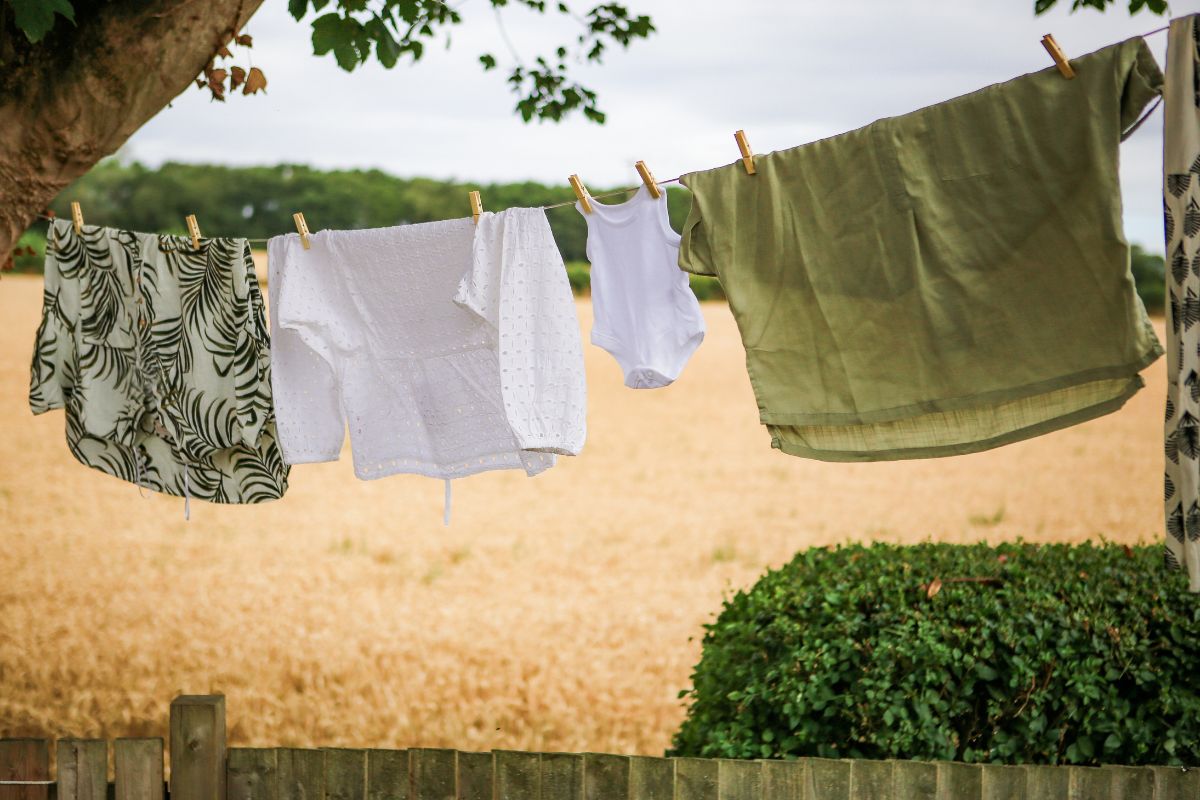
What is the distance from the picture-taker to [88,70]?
2.54m

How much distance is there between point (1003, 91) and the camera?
1952 mm

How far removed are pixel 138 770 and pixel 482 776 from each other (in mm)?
696

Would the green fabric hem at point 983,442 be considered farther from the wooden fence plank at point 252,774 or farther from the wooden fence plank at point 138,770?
the wooden fence plank at point 138,770

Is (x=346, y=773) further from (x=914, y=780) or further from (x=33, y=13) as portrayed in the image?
(x=33, y=13)

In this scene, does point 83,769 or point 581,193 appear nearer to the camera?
point 83,769

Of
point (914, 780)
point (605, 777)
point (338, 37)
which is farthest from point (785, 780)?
point (338, 37)

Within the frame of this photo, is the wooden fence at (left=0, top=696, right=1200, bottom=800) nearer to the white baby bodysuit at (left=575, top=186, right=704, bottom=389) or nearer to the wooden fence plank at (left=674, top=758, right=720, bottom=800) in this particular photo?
the wooden fence plank at (left=674, top=758, right=720, bottom=800)

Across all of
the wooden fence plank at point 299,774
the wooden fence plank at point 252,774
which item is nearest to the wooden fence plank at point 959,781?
the wooden fence plank at point 299,774

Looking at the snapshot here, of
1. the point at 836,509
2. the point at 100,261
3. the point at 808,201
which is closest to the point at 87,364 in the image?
the point at 100,261

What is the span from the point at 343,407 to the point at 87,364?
85 cm

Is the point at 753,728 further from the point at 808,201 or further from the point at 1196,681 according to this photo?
the point at 808,201

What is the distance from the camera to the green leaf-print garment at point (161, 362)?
2.74m

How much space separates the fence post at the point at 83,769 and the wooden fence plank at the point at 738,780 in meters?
1.24

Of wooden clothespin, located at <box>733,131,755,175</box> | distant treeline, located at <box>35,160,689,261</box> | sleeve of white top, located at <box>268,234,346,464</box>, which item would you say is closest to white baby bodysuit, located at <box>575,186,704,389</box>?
wooden clothespin, located at <box>733,131,755,175</box>
